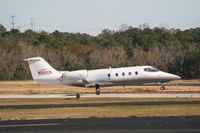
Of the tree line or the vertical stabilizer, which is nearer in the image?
the vertical stabilizer

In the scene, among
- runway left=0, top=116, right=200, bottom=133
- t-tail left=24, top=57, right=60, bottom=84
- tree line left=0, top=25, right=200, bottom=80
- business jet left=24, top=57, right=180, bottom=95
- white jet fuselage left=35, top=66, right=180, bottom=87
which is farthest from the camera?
tree line left=0, top=25, right=200, bottom=80

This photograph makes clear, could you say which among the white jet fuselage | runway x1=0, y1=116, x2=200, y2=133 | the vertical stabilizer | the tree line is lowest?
runway x1=0, y1=116, x2=200, y2=133

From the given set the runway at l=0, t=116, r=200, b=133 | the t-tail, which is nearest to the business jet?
the t-tail

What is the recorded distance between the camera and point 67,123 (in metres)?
19.1

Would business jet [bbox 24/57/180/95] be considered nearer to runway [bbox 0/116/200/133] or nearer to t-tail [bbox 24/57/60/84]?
t-tail [bbox 24/57/60/84]

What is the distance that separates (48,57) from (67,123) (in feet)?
234

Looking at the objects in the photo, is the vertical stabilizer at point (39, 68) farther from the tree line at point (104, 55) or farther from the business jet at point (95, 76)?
the tree line at point (104, 55)

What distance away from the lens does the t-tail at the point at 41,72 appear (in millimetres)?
38906

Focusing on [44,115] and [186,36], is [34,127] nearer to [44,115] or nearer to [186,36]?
[44,115]

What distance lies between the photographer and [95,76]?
39.9 metres

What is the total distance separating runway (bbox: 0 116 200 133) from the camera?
54.2 feet

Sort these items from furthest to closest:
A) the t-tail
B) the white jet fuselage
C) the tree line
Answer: the tree line, the white jet fuselage, the t-tail

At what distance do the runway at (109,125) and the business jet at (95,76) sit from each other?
18.7 meters

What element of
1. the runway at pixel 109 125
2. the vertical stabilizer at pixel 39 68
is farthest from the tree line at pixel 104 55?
the runway at pixel 109 125
